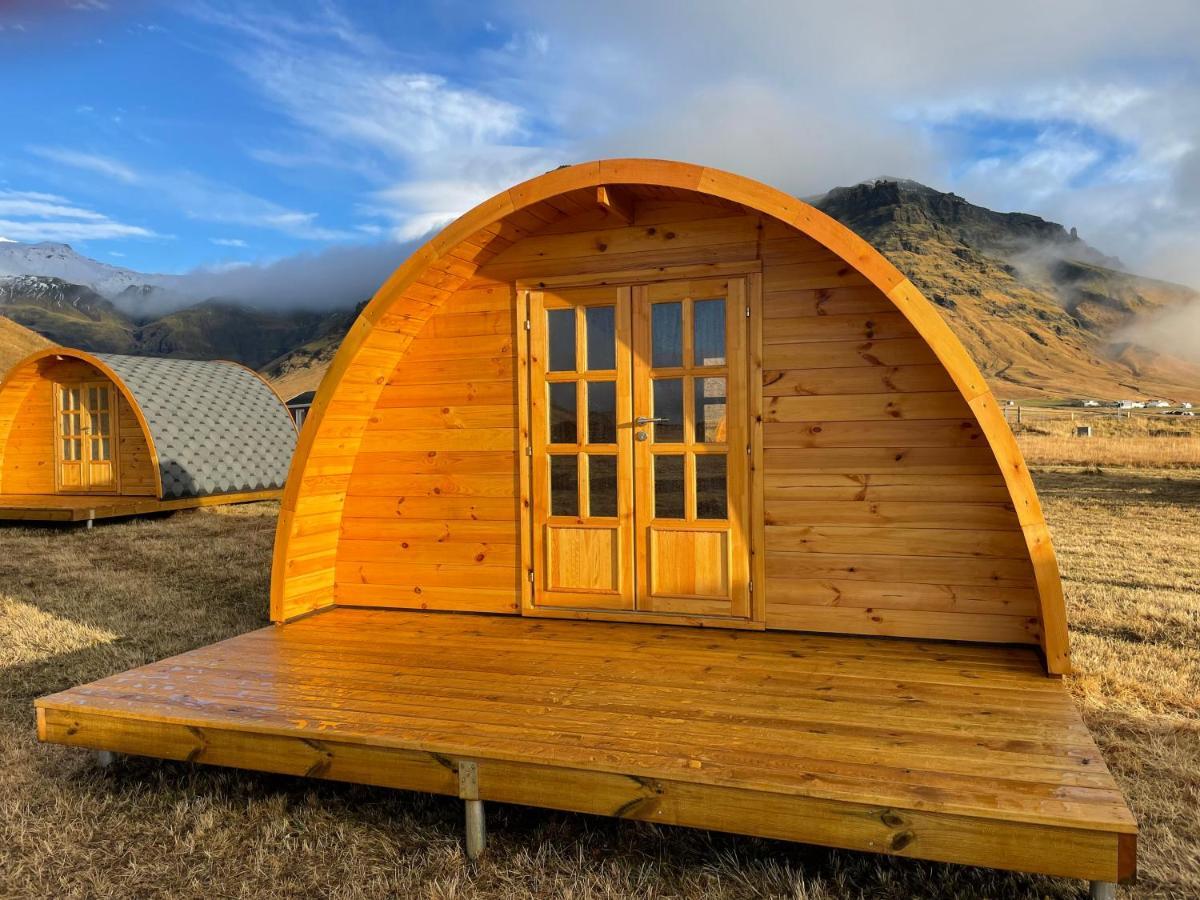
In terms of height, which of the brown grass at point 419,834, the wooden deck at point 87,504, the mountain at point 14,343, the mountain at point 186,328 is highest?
the mountain at point 186,328

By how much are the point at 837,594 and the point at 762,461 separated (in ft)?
2.44

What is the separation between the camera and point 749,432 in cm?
434

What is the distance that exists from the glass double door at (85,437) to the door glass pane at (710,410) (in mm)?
10356

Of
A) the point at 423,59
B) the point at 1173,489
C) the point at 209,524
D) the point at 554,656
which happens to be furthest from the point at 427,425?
the point at 423,59

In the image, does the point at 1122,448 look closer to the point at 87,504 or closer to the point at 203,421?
the point at 203,421

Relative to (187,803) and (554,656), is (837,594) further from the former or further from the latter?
(187,803)

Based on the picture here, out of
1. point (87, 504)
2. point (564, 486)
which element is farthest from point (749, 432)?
point (87, 504)

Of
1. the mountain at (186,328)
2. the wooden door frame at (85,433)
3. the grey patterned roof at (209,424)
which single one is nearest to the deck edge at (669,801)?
the grey patterned roof at (209,424)

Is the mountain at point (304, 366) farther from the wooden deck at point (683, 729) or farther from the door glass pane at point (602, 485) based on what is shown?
the wooden deck at point (683, 729)

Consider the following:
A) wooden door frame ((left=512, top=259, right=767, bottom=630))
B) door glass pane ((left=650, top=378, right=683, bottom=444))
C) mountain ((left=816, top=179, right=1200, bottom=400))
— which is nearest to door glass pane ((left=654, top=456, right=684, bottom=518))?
door glass pane ((left=650, top=378, right=683, bottom=444))

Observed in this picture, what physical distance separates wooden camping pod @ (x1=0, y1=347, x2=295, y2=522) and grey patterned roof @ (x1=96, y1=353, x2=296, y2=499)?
0.05 ft

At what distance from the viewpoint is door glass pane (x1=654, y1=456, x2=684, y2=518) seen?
4.46 m

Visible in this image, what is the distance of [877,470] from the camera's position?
417 cm

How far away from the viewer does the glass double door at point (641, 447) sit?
4379mm
